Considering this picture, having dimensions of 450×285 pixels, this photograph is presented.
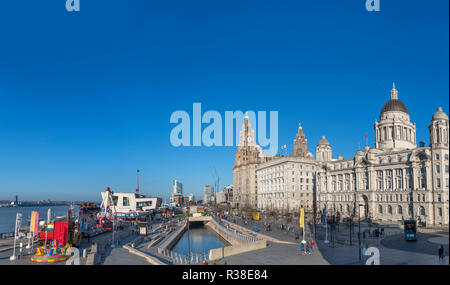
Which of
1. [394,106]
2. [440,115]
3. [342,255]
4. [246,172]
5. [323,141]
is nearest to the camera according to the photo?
[342,255]

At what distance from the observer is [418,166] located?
78.7 meters

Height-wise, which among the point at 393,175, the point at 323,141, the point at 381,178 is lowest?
the point at 381,178

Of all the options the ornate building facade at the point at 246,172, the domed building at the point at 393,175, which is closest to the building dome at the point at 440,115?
the domed building at the point at 393,175

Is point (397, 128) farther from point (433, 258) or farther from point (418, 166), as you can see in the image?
point (433, 258)

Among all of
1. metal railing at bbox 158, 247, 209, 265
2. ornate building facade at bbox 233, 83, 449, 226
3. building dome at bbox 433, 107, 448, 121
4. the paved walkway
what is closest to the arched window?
ornate building facade at bbox 233, 83, 449, 226

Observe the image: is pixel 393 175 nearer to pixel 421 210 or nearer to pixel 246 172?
pixel 421 210

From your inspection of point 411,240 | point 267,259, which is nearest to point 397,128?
point 411,240

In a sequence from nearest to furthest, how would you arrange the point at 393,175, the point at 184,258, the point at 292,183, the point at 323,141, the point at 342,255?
1. the point at 342,255
2. the point at 184,258
3. the point at 393,175
4. the point at 323,141
5. the point at 292,183

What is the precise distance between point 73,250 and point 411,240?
44933 mm

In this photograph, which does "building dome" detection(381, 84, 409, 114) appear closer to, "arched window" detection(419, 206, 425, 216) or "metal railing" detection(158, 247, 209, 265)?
"arched window" detection(419, 206, 425, 216)

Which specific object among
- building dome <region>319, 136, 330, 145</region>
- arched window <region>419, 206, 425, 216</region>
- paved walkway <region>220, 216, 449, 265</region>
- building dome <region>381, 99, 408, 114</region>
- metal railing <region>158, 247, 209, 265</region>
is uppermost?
building dome <region>381, 99, 408, 114</region>

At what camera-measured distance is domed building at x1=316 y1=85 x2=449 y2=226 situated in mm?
74125

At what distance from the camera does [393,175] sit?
85.4 metres

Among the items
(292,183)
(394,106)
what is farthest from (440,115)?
(292,183)
